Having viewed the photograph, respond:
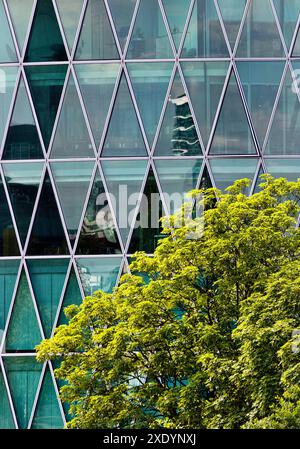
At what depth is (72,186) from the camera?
3628cm

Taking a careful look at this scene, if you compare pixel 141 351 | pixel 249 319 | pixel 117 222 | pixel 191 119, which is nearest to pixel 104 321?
pixel 141 351

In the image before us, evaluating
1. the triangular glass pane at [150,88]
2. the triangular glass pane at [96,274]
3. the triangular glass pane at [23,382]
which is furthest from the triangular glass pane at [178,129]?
the triangular glass pane at [23,382]

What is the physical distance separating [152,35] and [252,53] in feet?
10.9

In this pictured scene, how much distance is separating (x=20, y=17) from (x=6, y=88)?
242cm

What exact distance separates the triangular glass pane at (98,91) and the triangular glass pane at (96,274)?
152 inches

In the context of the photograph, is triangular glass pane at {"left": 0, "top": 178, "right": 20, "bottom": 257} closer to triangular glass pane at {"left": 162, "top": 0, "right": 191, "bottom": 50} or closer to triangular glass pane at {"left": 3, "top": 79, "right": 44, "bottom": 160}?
triangular glass pane at {"left": 3, "top": 79, "right": 44, "bottom": 160}

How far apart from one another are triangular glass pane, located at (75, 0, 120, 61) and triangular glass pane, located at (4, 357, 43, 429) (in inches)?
399

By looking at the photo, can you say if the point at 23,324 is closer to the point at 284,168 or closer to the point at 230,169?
the point at 230,169

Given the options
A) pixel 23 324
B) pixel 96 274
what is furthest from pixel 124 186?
pixel 23 324

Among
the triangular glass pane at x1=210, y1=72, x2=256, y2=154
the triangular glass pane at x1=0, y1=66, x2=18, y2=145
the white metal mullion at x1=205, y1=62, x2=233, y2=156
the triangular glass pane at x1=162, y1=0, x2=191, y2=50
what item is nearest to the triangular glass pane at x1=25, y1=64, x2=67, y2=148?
the triangular glass pane at x1=0, y1=66, x2=18, y2=145

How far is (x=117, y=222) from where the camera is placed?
3600cm

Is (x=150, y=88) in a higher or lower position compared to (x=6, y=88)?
lower

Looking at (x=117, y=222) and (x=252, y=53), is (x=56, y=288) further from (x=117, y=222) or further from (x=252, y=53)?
(x=252, y=53)

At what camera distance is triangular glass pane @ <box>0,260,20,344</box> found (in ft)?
119
